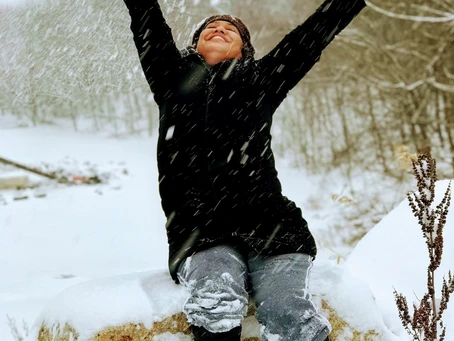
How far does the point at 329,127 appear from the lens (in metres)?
12.8

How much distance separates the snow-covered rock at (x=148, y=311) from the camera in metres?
1.89

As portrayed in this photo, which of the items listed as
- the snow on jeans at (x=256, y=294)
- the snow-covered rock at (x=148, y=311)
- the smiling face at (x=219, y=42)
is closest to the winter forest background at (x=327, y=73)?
the smiling face at (x=219, y=42)

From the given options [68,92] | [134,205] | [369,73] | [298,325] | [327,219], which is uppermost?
[369,73]

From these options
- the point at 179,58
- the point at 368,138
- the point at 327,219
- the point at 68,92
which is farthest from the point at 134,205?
the point at 179,58

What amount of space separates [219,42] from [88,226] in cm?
721

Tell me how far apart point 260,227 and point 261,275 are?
0.60 feet

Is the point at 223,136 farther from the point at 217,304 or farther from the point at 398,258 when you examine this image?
the point at 398,258

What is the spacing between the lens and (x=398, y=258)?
338 centimetres

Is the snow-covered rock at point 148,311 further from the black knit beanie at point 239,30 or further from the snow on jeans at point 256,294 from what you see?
the black knit beanie at point 239,30

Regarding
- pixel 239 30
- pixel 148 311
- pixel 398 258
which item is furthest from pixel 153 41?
pixel 398 258

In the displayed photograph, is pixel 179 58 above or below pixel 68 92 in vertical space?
above

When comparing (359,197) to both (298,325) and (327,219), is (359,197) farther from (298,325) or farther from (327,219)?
(298,325)

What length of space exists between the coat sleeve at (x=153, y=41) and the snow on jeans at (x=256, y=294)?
795mm

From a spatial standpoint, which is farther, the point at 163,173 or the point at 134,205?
the point at 134,205
